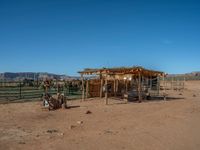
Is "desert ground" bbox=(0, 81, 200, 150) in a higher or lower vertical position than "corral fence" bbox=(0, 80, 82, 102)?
lower

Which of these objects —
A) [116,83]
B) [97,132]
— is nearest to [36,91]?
[116,83]

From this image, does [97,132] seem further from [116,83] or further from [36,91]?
[36,91]

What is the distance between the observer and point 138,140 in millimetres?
10016

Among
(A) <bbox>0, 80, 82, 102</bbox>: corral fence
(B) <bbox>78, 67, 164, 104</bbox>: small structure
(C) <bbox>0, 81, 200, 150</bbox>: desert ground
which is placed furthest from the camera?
(A) <bbox>0, 80, 82, 102</bbox>: corral fence

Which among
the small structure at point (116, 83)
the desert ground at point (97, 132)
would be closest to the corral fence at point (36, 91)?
the small structure at point (116, 83)

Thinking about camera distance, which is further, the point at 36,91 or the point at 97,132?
the point at 36,91

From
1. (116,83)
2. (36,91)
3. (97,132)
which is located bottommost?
(97,132)

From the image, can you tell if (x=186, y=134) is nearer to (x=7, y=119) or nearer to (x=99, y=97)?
(x=7, y=119)

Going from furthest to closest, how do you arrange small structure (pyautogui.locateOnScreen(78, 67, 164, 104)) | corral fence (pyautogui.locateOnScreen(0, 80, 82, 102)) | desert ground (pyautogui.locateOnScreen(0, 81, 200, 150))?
corral fence (pyautogui.locateOnScreen(0, 80, 82, 102))
small structure (pyautogui.locateOnScreen(78, 67, 164, 104))
desert ground (pyautogui.locateOnScreen(0, 81, 200, 150))

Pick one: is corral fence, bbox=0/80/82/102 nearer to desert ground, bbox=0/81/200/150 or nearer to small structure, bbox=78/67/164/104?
small structure, bbox=78/67/164/104

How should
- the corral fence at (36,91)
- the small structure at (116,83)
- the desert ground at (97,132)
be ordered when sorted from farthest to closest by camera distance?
1. the corral fence at (36,91)
2. the small structure at (116,83)
3. the desert ground at (97,132)

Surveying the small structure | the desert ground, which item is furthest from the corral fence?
the desert ground

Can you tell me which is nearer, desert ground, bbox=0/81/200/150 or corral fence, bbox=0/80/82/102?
desert ground, bbox=0/81/200/150

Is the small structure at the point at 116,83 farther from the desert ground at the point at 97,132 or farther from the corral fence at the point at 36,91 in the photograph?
the desert ground at the point at 97,132
